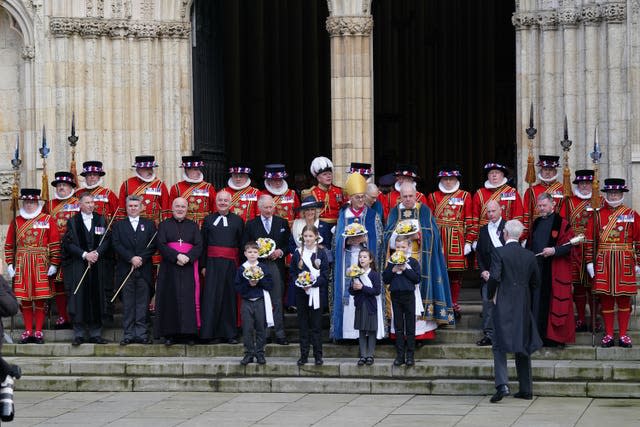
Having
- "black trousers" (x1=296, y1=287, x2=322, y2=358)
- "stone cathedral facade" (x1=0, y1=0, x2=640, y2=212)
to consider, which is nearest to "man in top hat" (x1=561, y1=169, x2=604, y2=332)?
"stone cathedral facade" (x1=0, y1=0, x2=640, y2=212)

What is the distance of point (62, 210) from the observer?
18.3 meters

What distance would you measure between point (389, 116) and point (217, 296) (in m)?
11.6

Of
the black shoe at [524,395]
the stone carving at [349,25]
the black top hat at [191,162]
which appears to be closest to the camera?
the black shoe at [524,395]

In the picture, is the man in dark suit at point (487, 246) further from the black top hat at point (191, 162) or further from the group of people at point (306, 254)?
the black top hat at point (191, 162)

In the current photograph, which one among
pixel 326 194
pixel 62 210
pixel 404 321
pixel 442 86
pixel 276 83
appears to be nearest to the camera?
pixel 404 321

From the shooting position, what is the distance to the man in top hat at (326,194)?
1770 centimetres

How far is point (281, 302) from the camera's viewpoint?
16.9 meters

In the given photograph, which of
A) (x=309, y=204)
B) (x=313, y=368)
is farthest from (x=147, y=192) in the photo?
(x=313, y=368)

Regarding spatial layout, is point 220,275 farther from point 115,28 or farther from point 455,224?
point 115,28

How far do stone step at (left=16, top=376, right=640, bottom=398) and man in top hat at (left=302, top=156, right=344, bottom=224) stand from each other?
2.47m

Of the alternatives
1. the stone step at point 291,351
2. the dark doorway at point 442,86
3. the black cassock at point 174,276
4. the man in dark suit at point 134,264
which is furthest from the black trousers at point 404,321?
the dark doorway at point 442,86

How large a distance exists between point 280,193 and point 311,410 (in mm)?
4188

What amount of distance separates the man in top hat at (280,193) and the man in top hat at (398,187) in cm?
107

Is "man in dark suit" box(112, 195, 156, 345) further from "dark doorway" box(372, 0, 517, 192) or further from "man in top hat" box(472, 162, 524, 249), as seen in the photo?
"dark doorway" box(372, 0, 517, 192)
